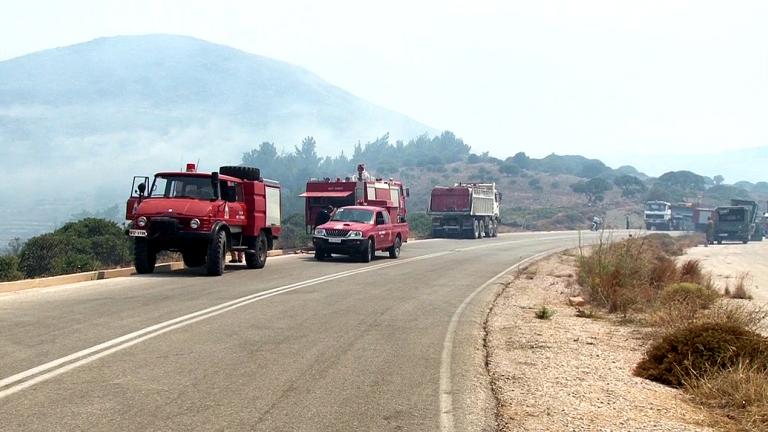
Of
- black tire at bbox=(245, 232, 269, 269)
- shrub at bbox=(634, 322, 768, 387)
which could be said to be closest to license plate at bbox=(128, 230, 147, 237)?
black tire at bbox=(245, 232, 269, 269)

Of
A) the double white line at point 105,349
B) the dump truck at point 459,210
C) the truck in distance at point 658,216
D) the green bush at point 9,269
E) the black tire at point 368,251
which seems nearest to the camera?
the double white line at point 105,349

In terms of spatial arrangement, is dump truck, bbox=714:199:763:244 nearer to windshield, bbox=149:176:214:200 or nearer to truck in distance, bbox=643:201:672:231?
truck in distance, bbox=643:201:672:231

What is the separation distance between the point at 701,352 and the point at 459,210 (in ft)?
124

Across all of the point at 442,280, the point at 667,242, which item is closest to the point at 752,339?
the point at 442,280

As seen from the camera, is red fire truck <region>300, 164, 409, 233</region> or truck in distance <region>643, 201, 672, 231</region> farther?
truck in distance <region>643, 201, 672, 231</region>

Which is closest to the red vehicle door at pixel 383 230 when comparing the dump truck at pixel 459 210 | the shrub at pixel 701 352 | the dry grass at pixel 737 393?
the shrub at pixel 701 352

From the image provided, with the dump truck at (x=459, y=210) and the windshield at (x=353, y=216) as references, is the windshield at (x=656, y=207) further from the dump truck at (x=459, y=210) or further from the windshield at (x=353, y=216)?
the windshield at (x=353, y=216)

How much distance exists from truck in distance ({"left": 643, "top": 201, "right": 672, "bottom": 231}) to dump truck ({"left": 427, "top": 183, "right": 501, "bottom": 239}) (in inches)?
1385

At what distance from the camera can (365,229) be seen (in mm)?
23609

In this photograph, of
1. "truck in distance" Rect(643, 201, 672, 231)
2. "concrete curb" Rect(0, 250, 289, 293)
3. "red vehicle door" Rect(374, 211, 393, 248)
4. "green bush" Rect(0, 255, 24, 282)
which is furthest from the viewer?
"truck in distance" Rect(643, 201, 672, 231)

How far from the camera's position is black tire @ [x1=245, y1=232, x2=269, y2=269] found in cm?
2017

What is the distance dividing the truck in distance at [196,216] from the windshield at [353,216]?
4.61m

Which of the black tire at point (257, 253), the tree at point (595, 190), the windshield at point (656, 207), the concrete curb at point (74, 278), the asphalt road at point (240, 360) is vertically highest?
the tree at point (595, 190)

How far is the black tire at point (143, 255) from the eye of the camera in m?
17.7
